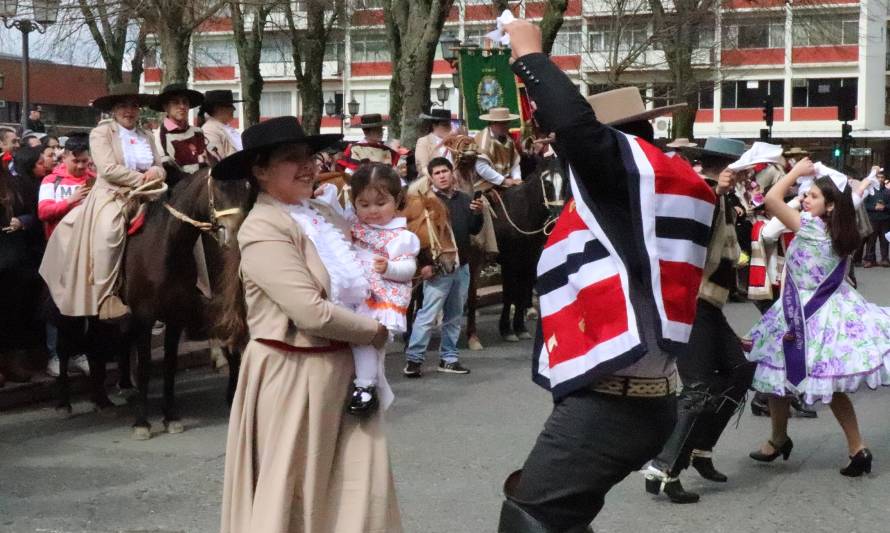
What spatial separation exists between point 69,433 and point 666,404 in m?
6.14

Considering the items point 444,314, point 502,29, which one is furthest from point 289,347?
point 444,314

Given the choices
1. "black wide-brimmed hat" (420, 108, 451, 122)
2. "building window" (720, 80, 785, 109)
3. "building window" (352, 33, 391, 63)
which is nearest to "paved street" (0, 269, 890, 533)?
"black wide-brimmed hat" (420, 108, 451, 122)

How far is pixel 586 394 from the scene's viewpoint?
397 centimetres

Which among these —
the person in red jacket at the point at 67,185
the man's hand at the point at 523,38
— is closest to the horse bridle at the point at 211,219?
the person in red jacket at the point at 67,185

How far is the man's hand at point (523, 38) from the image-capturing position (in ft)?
13.1

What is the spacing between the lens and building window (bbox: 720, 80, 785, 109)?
67812 millimetres

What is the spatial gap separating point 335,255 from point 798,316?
3892mm

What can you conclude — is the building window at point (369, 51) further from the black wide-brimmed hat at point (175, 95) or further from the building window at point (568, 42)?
the black wide-brimmed hat at point (175, 95)

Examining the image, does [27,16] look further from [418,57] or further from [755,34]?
[755,34]

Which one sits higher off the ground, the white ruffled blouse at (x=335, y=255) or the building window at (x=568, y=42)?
the building window at (x=568, y=42)

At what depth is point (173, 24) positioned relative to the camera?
77.2 feet

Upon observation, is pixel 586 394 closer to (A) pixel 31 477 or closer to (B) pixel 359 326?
(B) pixel 359 326

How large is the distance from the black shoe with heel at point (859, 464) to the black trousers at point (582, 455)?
13.5ft

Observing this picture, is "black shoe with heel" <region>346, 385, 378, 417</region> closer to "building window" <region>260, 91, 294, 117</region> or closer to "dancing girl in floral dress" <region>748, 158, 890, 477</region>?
"dancing girl in floral dress" <region>748, 158, 890, 477</region>
